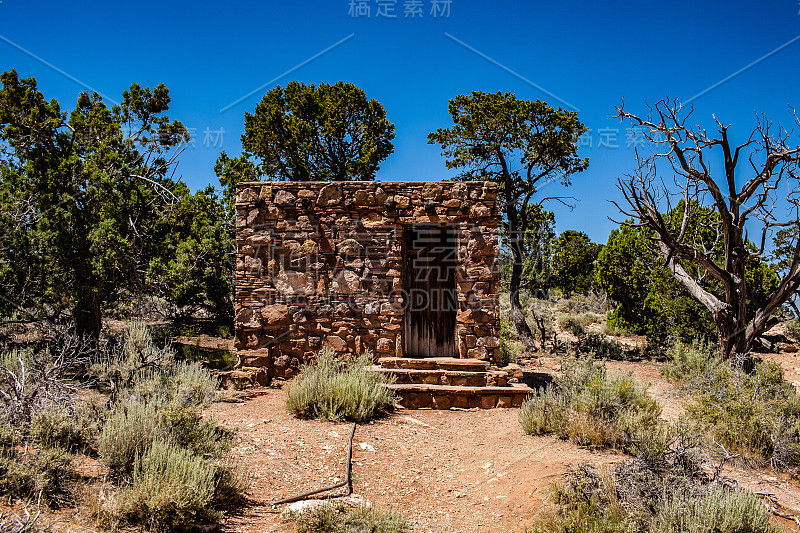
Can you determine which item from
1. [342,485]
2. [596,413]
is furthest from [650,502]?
[342,485]

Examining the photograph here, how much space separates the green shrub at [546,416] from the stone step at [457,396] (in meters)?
1.21

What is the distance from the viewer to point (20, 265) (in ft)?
29.5

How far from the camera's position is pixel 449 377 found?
8109 millimetres

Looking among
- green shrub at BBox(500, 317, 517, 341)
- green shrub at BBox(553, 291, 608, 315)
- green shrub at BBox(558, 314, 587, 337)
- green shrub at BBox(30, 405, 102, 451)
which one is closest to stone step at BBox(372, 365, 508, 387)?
green shrub at BBox(30, 405, 102, 451)

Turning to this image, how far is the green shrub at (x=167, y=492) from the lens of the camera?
12.5ft

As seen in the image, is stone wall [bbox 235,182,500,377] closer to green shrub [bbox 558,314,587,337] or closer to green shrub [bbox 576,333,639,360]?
green shrub [bbox 576,333,639,360]

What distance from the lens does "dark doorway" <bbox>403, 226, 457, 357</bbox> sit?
29.0ft

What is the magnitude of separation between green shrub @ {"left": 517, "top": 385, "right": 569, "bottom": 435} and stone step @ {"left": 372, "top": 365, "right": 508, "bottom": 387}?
1.28 meters

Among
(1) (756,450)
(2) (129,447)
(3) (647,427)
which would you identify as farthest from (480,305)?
(2) (129,447)

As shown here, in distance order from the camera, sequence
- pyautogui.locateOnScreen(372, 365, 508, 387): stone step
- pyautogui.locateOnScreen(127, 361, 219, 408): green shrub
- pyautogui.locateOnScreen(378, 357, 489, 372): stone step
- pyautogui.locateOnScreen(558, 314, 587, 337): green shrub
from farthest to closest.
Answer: pyautogui.locateOnScreen(558, 314, 587, 337): green shrub, pyautogui.locateOnScreen(378, 357, 489, 372): stone step, pyautogui.locateOnScreen(372, 365, 508, 387): stone step, pyautogui.locateOnScreen(127, 361, 219, 408): green shrub

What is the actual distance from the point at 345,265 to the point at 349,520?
15.8ft

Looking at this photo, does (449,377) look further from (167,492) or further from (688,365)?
(688,365)

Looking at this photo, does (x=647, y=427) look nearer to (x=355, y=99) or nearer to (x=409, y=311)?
(x=409, y=311)

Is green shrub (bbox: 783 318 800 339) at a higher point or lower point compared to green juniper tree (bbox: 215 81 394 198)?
lower
